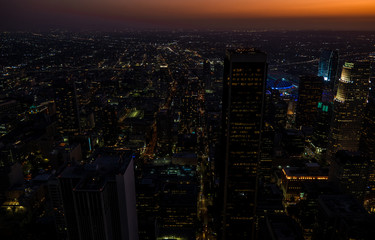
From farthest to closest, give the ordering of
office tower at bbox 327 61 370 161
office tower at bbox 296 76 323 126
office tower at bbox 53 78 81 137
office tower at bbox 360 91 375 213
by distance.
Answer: office tower at bbox 296 76 323 126 < office tower at bbox 53 78 81 137 < office tower at bbox 360 91 375 213 < office tower at bbox 327 61 370 161

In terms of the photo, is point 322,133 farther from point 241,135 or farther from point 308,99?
point 241,135

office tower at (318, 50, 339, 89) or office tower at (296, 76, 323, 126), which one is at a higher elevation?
office tower at (318, 50, 339, 89)

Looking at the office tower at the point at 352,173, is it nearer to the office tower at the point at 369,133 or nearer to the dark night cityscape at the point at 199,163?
the dark night cityscape at the point at 199,163

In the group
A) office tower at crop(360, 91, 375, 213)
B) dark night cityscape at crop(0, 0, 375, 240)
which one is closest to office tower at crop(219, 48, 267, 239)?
dark night cityscape at crop(0, 0, 375, 240)

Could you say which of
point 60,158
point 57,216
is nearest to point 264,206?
point 57,216

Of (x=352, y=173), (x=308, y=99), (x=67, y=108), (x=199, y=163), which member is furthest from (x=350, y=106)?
(x=67, y=108)

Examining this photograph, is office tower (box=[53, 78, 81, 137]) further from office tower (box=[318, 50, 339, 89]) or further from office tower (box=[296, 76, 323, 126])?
office tower (box=[318, 50, 339, 89])
